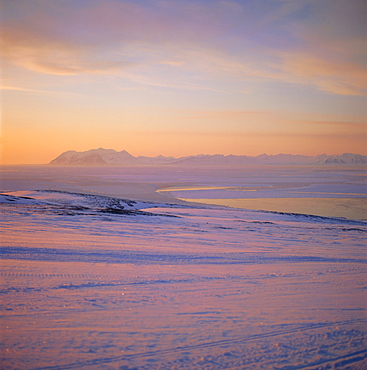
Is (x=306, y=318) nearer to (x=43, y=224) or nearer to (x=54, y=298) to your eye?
(x=54, y=298)

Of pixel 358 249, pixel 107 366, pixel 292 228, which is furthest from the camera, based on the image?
pixel 292 228

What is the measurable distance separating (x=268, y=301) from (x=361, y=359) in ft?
4.34

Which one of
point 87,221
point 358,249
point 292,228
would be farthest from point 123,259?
point 292,228

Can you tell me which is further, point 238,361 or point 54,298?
point 54,298

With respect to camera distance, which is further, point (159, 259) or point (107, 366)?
point (159, 259)

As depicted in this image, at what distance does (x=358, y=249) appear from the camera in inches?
324

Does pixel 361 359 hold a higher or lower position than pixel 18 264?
lower

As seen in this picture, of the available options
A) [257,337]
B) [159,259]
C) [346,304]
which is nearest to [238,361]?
[257,337]

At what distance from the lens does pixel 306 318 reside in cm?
413

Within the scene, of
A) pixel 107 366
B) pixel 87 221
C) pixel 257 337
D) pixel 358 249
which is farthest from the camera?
pixel 87 221

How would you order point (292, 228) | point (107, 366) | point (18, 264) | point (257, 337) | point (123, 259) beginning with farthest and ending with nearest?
point (292, 228)
point (123, 259)
point (18, 264)
point (257, 337)
point (107, 366)

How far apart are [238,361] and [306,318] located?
1.33 m

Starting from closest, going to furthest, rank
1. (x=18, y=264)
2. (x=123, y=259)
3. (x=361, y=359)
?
(x=361, y=359), (x=18, y=264), (x=123, y=259)

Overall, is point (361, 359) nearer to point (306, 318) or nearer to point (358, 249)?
point (306, 318)
